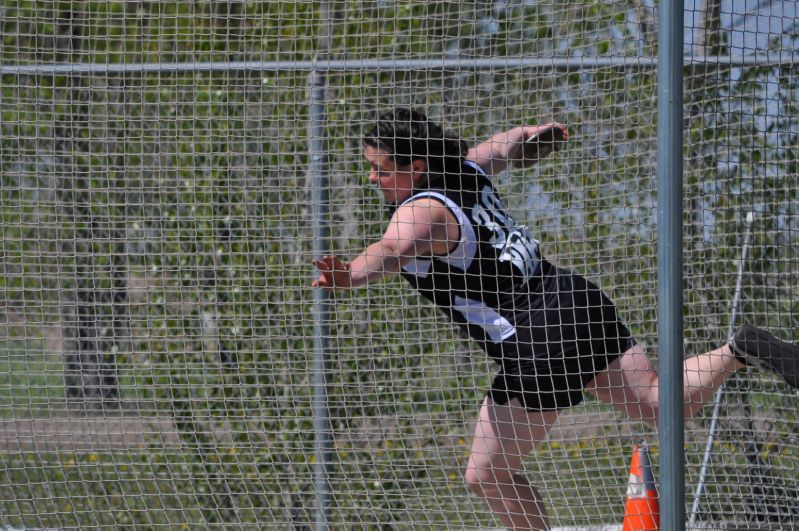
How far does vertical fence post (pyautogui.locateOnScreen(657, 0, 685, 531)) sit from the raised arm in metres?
0.87

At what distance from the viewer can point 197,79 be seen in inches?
161

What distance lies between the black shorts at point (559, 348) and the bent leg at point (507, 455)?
2.1 inches

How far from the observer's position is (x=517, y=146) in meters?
3.34

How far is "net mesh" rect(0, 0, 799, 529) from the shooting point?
369cm

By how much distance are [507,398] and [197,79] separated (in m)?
2.03

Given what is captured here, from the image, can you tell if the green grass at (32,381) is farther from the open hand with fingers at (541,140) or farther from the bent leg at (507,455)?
the open hand with fingers at (541,140)

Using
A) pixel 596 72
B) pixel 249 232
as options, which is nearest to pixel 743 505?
pixel 596 72

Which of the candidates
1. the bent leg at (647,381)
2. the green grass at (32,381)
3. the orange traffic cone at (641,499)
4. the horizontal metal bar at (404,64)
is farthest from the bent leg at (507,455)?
the green grass at (32,381)

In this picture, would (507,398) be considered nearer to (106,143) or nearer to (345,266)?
(345,266)

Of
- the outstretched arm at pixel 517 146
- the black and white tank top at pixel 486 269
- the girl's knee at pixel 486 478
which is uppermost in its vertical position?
the outstretched arm at pixel 517 146

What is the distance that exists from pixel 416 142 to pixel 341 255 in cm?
106

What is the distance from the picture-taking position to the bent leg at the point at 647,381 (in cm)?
296

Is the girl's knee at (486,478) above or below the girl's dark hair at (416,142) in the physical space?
below

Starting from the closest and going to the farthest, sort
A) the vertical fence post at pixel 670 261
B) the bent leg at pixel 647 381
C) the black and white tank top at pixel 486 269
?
1. the vertical fence post at pixel 670 261
2. the bent leg at pixel 647 381
3. the black and white tank top at pixel 486 269
